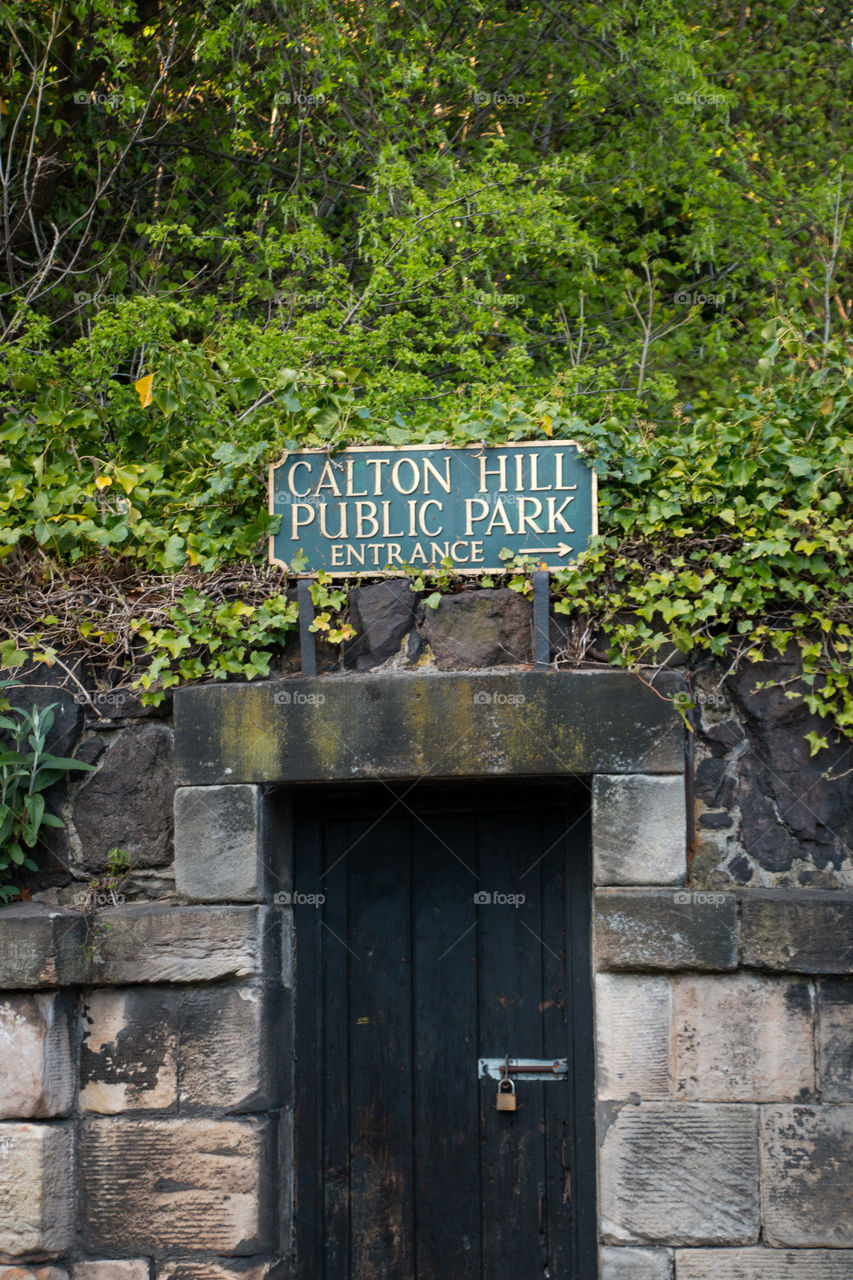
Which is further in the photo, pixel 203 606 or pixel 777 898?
pixel 203 606

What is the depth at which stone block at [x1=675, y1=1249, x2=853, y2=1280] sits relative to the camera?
9.80 feet

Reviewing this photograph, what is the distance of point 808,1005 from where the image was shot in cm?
308

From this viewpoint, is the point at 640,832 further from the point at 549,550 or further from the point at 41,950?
the point at 41,950

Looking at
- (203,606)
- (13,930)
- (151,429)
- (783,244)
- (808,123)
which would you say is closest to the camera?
(13,930)

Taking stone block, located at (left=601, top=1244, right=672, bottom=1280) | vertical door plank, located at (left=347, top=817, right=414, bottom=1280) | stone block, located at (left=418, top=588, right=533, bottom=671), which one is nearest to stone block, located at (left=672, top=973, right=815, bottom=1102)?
stone block, located at (left=601, top=1244, right=672, bottom=1280)

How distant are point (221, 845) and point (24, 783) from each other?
0.67m

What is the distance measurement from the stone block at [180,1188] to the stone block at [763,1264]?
1.18 m

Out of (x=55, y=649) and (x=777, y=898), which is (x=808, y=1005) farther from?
(x=55, y=649)

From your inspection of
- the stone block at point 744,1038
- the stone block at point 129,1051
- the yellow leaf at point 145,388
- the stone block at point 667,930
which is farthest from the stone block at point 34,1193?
the yellow leaf at point 145,388

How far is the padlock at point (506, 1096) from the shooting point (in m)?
3.43

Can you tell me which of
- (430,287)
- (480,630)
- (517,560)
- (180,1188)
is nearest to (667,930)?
(480,630)

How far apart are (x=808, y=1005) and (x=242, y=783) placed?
Answer: 67.0 inches

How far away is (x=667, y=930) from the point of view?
10.1 feet

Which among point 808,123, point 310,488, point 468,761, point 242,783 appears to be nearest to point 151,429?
point 310,488
